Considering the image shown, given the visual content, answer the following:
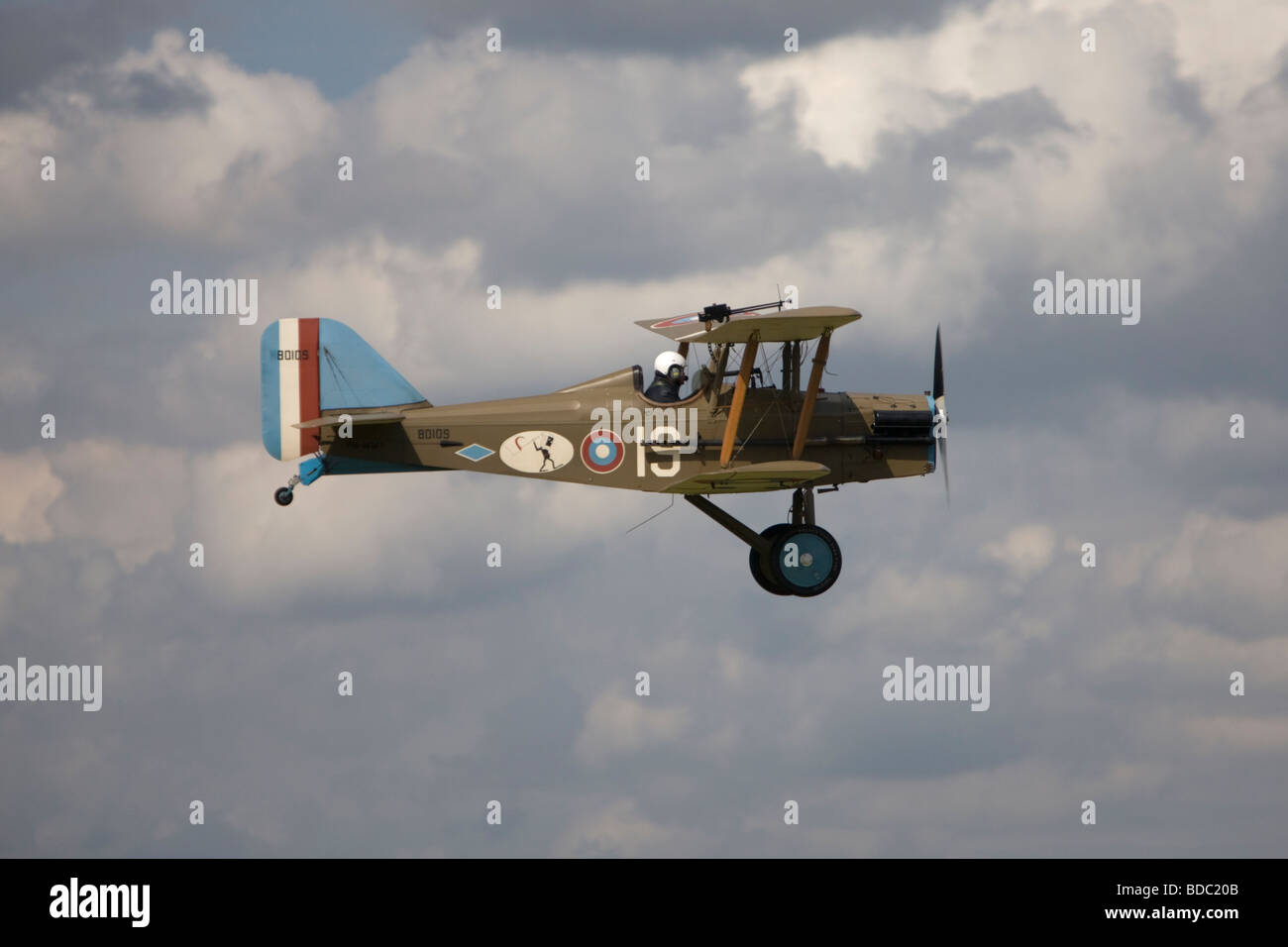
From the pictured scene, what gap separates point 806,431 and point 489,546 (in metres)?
6.07

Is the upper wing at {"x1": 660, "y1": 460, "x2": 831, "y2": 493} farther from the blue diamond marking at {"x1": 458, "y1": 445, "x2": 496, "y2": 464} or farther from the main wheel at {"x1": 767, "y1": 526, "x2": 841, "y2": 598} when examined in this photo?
the blue diamond marking at {"x1": 458, "y1": 445, "x2": 496, "y2": 464}

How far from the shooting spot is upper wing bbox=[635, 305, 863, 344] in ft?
118

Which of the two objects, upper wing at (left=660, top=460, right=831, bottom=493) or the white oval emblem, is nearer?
upper wing at (left=660, top=460, right=831, bottom=493)

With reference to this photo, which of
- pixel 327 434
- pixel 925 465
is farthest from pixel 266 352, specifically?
pixel 925 465

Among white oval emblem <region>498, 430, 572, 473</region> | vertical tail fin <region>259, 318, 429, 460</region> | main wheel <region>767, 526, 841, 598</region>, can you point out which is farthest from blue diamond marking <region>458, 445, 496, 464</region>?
main wheel <region>767, 526, 841, 598</region>

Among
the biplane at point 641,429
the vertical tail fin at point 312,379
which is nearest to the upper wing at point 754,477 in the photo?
the biplane at point 641,429

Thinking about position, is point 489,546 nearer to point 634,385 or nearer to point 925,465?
point 634,385

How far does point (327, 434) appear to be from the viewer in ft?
123

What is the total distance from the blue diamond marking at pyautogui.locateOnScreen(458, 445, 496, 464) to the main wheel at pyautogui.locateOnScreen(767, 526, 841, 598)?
194 inches

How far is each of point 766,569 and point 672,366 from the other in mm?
3626

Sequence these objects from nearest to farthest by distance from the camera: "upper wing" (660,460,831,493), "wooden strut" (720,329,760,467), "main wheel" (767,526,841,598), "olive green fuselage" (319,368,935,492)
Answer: "upper wing" (660,460,831,493) → "wooden strut" (720,329,760,467) → "olive green fuselage" (319,368,935,492) → "main wheel" (767,526,841,598)

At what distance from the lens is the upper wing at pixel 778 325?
118 feet

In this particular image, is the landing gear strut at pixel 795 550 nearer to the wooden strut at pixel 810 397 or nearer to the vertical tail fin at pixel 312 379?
the wooden strut at pixel 810 397
